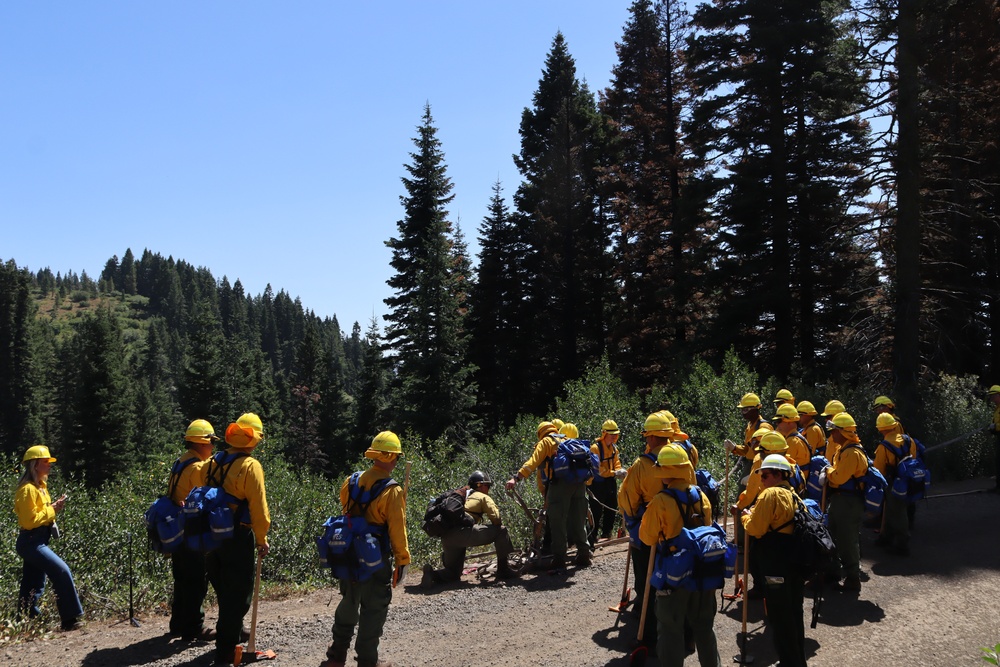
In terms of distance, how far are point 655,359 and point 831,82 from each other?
13.9m

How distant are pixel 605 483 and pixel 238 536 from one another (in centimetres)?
605

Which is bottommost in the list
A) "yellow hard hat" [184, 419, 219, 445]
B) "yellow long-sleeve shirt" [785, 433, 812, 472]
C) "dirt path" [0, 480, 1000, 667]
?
"dirt path" [0, 480, 1000, 667]

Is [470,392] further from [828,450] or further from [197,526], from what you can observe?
[197,526]

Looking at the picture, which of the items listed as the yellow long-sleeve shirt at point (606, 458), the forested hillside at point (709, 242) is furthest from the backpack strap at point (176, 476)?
the forested hillside at point (709, 242)

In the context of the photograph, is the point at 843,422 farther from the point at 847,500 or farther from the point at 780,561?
the point at 780,561

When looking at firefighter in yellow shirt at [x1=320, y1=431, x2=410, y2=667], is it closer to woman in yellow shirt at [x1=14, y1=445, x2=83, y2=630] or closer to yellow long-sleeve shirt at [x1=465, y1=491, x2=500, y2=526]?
yellow long-sleeve shirt at [x1=465, y1=491, x2=500, y2=526]

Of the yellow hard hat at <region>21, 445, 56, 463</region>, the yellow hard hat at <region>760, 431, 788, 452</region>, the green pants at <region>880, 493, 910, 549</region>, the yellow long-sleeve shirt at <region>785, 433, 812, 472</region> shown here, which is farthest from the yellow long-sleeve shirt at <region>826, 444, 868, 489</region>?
the yellow hard hat at <region>21, 445, 56, 463</region>

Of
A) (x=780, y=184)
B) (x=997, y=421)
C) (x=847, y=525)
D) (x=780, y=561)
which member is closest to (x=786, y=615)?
(x=780, y=561)

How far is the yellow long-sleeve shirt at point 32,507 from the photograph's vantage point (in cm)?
737

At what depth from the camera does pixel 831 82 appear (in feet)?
67.9

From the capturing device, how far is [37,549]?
24.5 ft

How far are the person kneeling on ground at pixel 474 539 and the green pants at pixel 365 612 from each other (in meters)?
2.64

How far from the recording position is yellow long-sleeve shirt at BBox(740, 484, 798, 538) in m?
5.89

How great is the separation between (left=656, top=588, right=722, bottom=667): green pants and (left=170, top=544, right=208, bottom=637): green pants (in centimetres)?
445
